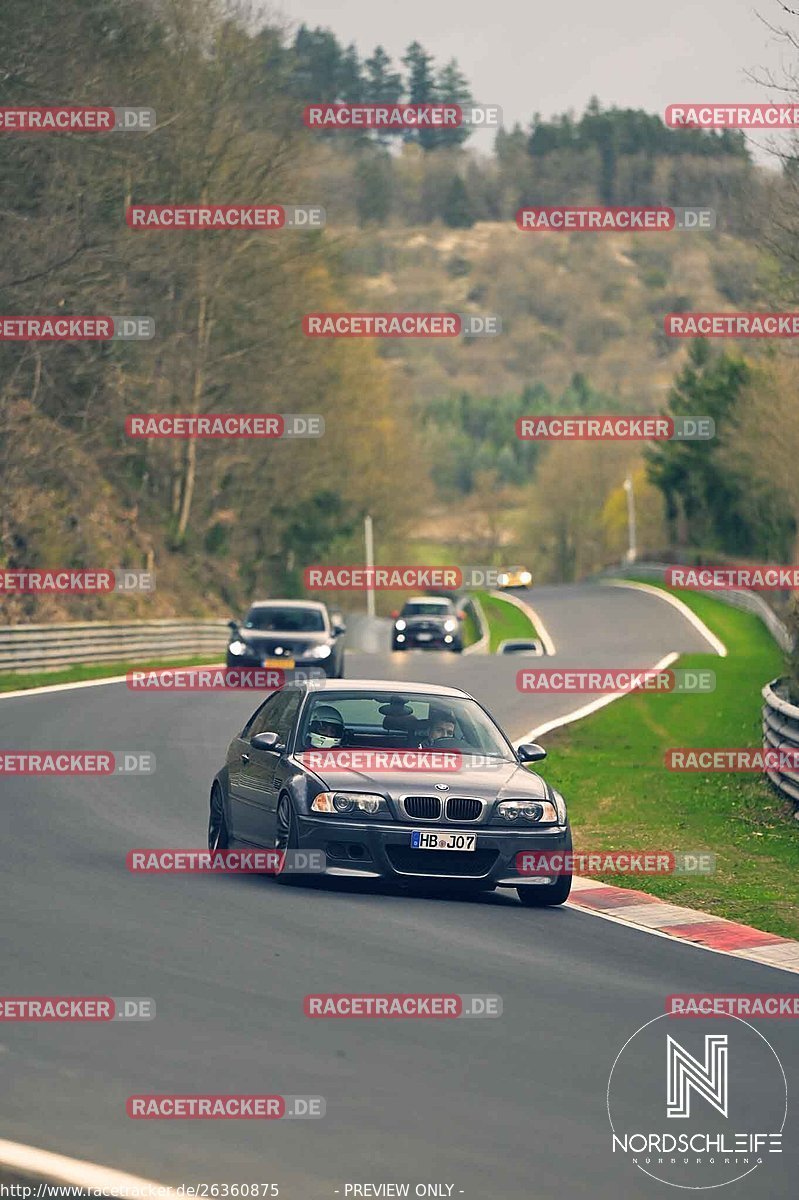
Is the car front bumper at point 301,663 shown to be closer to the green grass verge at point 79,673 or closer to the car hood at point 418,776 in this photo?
the green grass verge at point 79,673

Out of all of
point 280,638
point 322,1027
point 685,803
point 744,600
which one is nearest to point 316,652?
point 280,638

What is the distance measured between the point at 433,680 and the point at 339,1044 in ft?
92.1

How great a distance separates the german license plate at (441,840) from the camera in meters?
12.1

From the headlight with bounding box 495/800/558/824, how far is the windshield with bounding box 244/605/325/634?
22.3 m

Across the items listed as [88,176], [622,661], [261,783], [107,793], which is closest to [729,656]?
[622,661]

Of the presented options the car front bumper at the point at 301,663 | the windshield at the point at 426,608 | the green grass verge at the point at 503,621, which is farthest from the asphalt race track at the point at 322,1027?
the green grass verge at the point at 503,621

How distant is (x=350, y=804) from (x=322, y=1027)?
3.97m

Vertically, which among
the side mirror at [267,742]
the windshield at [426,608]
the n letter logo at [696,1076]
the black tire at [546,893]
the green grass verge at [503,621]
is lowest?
the green grass verge at [503,621]

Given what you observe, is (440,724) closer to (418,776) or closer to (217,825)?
(418,776)

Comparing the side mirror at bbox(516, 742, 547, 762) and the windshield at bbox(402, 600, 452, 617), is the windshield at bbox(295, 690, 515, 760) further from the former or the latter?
the windshield at bbox(402, 600, 452, 617)

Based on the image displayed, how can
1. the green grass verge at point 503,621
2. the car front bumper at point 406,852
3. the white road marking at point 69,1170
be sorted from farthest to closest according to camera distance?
the green grass verge at point 503,621 → the car front bumper at point 406,852 → the white road marking at point 69,1170

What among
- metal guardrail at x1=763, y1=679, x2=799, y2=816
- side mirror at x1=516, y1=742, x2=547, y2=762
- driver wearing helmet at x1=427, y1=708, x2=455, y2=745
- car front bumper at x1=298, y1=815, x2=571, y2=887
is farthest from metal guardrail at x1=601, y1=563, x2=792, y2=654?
car front bumper at x1=298, y1=815, x2=571, y2=887

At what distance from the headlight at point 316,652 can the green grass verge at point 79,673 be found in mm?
4959

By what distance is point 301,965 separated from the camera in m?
9.59
